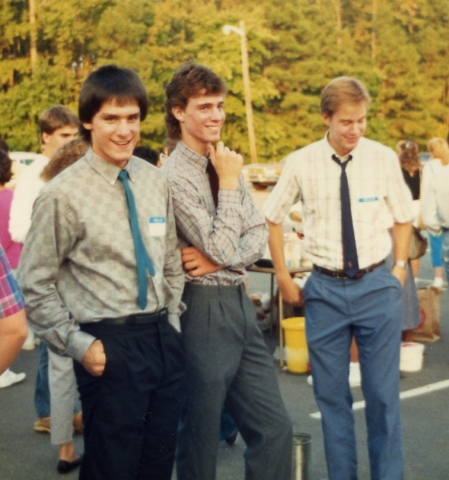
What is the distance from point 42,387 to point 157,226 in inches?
101

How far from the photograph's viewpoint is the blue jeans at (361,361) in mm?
4191

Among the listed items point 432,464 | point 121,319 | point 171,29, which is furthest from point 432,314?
point 171,29

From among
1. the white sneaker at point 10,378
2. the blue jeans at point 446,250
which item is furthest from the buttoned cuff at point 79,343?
the blue jeans at point 446,250

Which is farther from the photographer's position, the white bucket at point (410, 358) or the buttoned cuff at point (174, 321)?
the white bucket at point (410, 358)

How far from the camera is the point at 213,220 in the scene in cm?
351

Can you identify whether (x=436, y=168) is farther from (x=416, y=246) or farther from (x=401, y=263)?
(x=401, y=263)

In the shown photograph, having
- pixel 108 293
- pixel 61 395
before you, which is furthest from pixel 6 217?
pixel 108 293

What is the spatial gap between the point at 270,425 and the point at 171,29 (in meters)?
39.1

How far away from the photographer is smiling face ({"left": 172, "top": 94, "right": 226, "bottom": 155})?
11.9 ft

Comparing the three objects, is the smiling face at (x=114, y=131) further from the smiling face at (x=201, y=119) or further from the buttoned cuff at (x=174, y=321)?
the buttoned cuff at (x=174, y=321)

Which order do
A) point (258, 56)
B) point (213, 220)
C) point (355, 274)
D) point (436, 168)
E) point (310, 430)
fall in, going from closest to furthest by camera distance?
point (213, 220) < point (355, 274) < point (310, 430) < point (436, 168) < point (258, 56)

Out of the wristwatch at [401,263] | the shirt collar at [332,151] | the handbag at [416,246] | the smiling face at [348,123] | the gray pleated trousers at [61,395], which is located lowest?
the gray pleated trousers at [61,395]

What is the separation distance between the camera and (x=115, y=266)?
10.3ft

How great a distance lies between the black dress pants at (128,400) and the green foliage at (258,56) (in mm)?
23565
